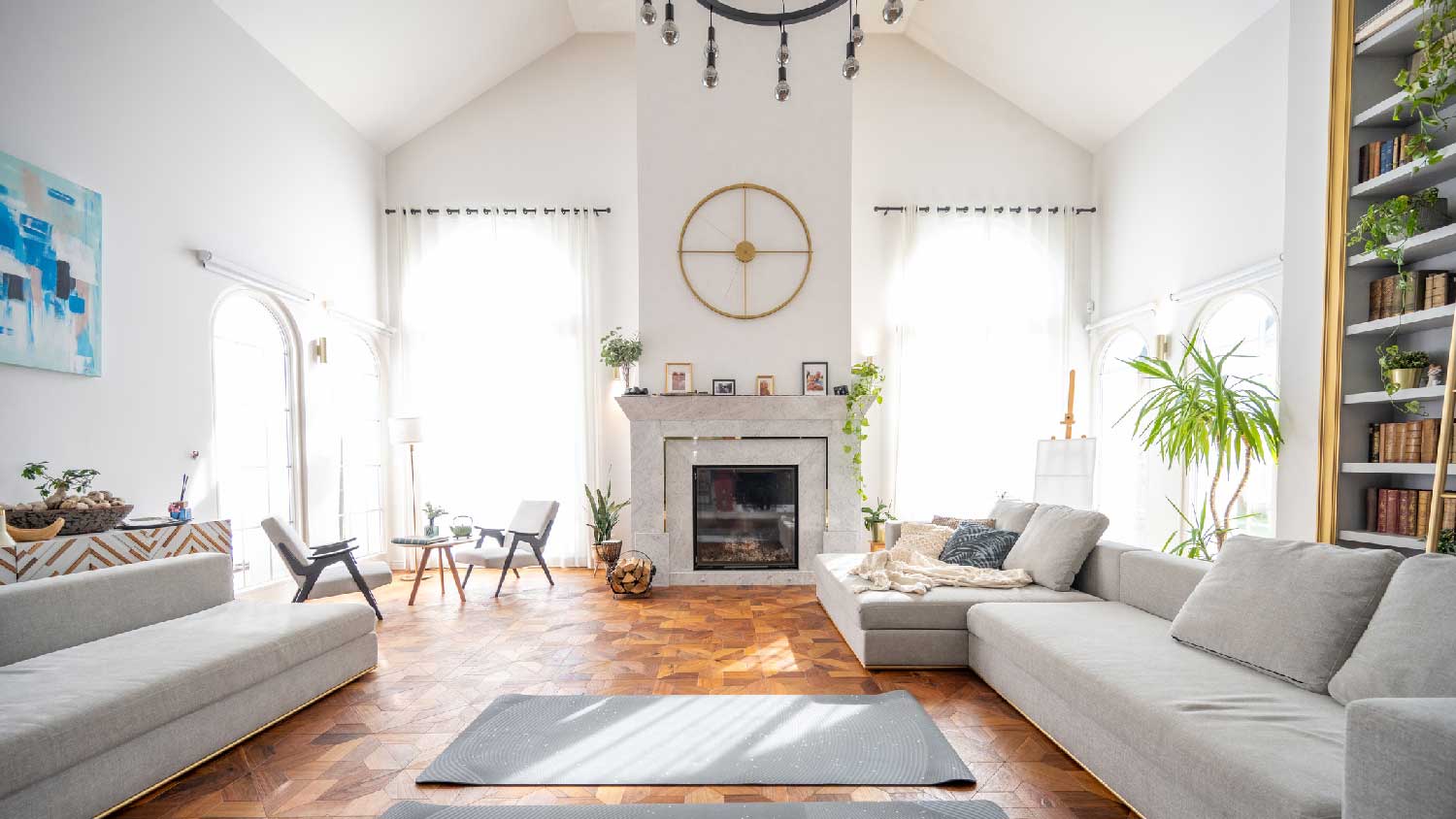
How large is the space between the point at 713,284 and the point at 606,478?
2215 millimetres

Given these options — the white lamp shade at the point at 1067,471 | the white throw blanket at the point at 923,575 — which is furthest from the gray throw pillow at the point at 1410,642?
the white lamp shade at the point at 1067,471

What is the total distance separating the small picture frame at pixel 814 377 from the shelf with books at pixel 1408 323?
10.9 feet

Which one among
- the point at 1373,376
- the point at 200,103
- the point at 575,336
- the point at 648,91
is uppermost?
the point at 648,91

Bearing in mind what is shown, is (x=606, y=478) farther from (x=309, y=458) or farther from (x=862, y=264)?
(x=862, y=264)

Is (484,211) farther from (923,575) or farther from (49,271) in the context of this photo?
(923,575)

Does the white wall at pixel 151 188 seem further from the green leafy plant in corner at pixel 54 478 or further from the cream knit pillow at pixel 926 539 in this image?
the cream knit pillow at pixel 926 539

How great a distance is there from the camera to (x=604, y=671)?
136 inches

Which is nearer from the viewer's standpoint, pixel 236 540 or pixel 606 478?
pixel 236 540

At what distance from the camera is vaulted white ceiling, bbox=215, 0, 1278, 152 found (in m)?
4.84

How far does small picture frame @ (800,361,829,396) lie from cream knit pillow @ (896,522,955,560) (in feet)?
5.32

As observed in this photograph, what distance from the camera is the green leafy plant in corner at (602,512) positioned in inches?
241

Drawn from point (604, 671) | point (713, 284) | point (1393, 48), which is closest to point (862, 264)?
point (713, 284)

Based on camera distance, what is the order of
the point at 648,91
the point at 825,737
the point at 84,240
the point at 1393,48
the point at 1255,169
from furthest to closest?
the point at 648,91 < the point at 1255,169 < the point at 84,240 < the point at 1393,48 < the point at 825,737

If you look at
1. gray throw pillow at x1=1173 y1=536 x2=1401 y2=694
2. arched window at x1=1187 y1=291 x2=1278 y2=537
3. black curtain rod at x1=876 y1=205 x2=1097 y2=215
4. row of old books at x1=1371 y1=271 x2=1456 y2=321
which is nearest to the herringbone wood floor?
gray throw pillow at x1=1173 y1=536 x2=1401 y2=694
